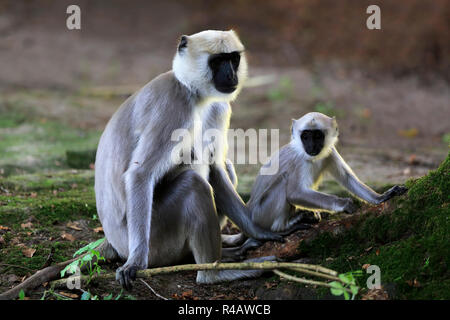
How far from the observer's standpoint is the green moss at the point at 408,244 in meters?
4.09

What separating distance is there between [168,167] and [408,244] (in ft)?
6.42

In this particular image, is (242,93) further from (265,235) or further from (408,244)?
(408,244)

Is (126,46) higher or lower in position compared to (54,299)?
higher

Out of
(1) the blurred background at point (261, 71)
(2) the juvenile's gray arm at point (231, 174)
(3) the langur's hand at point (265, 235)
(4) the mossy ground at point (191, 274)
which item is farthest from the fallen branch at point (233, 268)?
(1) the blurred background at point (261, 71)

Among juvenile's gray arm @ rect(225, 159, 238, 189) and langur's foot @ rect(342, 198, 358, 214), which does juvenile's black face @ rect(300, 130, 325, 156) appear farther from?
juvenile's gray arm @ rect(225, 159, 238, 189)

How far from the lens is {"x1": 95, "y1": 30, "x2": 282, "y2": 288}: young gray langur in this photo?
4.79 metres

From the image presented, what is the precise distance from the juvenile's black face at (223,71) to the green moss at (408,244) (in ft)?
4.94

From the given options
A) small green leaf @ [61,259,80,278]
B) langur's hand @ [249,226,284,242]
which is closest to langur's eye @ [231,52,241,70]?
langur's hand @ [249,226,284,242]

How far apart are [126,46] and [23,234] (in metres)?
12.1

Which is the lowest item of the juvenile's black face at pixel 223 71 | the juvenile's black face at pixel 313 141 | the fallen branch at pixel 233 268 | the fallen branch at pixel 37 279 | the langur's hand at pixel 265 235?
the fallen branch at pixel 37 279

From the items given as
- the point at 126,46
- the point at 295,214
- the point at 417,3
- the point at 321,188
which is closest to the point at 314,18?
the point at 417,3

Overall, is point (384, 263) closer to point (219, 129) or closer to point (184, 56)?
point (219, 129)

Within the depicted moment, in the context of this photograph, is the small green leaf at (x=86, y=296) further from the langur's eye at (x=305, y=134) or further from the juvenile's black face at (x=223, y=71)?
the langur's eye at (x=305, y=134)

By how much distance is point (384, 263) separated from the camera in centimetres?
436
